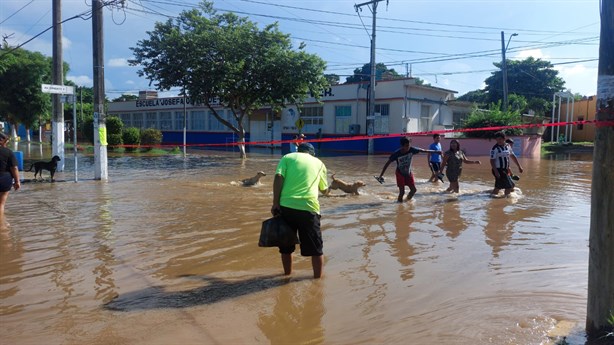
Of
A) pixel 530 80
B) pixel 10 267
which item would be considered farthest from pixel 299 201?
pixel 530 80

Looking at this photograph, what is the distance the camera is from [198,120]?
49031 mm

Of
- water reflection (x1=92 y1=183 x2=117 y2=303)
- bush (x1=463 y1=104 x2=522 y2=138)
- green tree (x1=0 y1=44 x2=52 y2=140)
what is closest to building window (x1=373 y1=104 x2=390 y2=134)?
bush (x1=463 y1=104 x2=522 y2=138)

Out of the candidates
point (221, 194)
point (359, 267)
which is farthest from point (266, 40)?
point (359, 267)

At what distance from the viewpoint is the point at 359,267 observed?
580cm

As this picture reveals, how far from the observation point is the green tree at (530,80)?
49.4 metres

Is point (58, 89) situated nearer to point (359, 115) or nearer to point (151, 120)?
point (359, 115)

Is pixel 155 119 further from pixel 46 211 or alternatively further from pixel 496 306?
pixel 496 306

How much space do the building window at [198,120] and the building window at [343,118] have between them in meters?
17.0

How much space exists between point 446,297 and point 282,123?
37004 mm

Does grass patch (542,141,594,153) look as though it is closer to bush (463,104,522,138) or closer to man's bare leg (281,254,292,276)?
bush (463,104,522,138)

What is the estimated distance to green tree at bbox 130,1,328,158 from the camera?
76.6 feet

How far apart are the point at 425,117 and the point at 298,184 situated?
31002mm

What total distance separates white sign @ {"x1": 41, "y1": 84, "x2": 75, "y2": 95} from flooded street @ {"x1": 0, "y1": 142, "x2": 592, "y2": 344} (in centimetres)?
504

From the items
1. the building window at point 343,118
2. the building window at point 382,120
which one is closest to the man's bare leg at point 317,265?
the building window at point 382,120
